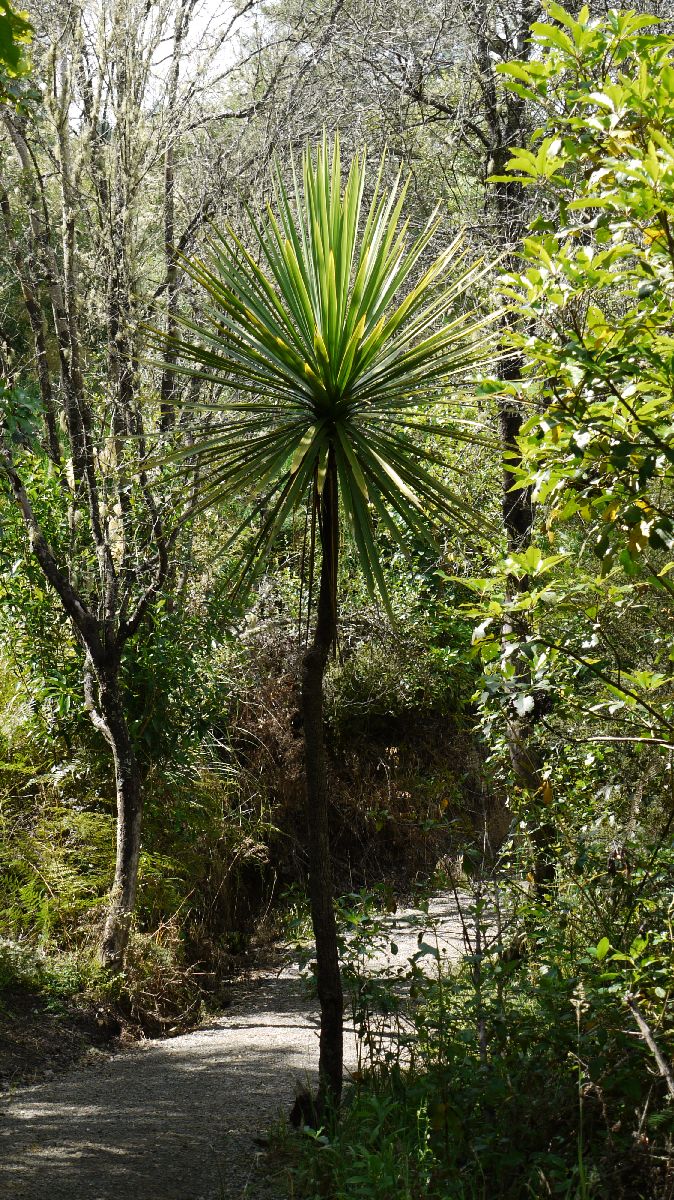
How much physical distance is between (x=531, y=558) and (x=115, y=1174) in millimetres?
2836

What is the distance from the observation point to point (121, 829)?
6.61 metres

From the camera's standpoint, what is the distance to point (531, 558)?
2898 millimetres

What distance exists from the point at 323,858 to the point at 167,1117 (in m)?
1.48

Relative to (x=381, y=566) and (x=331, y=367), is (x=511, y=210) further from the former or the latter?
(x=331, y=367)

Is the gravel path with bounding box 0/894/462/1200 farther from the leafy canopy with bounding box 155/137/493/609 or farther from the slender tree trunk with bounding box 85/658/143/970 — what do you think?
the leafy canopy with bounding box 155/137/493/609

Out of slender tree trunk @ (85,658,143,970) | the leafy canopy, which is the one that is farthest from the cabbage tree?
slender tree trunk @ (85,658,143,970)

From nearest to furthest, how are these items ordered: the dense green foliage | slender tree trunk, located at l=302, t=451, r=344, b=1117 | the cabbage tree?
the dense green foliage → the cabbage tree → slender tree trunk, located at l=302, t=451, r=344, b=1117

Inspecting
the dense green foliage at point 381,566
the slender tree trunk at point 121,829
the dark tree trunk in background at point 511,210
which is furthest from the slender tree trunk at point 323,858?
the slender tree trunk at point 121,829

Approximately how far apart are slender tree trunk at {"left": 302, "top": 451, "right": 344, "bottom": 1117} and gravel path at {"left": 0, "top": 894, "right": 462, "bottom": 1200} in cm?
35

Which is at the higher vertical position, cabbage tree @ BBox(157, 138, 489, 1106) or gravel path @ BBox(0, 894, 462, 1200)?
cabbage tree @ BBox(157, 138, 489, 1106)

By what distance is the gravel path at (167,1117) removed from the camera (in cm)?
387

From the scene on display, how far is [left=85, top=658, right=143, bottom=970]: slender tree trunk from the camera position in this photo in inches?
257

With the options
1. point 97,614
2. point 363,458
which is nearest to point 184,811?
point 97,614

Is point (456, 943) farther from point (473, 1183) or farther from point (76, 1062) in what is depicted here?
point (473, 1183)
